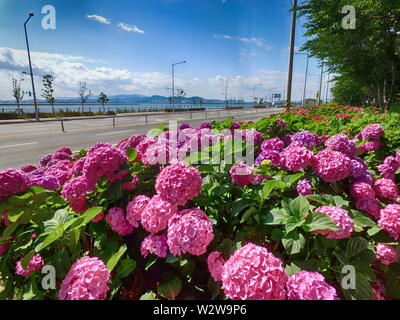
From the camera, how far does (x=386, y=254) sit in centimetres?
131

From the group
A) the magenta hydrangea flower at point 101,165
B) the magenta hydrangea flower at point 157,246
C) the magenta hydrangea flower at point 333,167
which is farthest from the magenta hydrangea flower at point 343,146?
the magenta hydrangea flower at point 101,165

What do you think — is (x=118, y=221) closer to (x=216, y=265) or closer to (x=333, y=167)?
(x=216, y=265)

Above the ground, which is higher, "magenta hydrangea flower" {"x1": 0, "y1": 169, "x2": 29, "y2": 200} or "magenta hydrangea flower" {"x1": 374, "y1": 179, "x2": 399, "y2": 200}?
"magenta hydrangea flower" {"x1": 0, "y1": 169, "x2": 29, "y2": 200}

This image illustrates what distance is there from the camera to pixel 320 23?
36.2 feet

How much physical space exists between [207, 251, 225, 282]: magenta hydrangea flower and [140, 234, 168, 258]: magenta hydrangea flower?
0.78 feet

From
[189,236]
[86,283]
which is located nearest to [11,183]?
[86,283]

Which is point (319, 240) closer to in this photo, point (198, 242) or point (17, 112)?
point (198, 242)

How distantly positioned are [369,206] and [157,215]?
1.38m

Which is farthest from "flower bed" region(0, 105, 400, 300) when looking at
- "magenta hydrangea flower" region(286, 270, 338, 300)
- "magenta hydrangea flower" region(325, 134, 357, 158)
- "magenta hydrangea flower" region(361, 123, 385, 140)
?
"magenta hydrangea flower" region(361, 123, 385, 140)

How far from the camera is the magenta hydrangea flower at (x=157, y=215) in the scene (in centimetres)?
121

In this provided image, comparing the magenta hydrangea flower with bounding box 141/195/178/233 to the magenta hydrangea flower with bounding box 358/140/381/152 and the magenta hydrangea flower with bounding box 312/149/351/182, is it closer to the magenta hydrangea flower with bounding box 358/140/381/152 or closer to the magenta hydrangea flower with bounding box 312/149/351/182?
the magenta hydrangea flower with bounding box 312/149/351/182

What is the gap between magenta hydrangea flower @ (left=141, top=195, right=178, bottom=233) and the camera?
121 centimetres

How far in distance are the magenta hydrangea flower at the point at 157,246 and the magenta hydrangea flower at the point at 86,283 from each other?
229 mm
